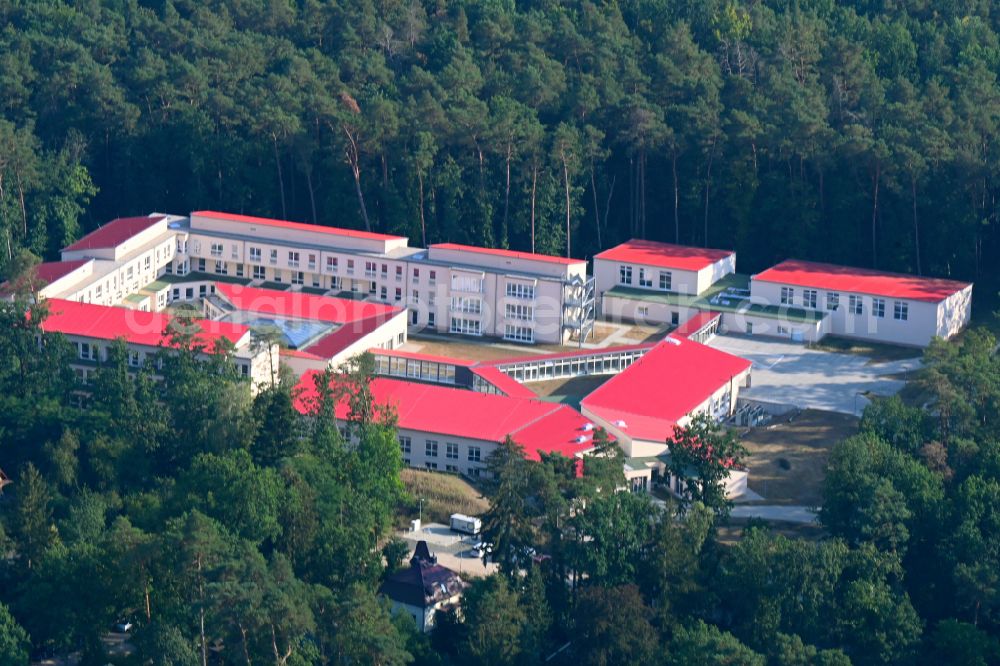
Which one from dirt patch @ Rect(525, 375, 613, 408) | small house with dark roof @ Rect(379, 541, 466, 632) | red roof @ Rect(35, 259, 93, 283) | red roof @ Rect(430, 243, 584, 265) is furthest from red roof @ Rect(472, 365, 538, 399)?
red roof @ Rect(35, 259, 93, 283)

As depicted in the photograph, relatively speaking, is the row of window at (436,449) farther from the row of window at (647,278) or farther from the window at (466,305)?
the row of window at (647,278)

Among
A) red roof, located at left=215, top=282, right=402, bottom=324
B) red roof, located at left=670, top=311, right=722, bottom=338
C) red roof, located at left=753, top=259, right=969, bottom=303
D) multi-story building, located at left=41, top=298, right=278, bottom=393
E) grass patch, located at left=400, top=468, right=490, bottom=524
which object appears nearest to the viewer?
grass patch, located at left=400, top=468, right=490, bottom=524

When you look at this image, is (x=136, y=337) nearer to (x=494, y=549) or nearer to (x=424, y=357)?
(x=424, y=357)

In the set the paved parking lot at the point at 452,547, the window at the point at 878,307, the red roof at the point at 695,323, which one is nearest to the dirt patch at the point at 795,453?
the red roof at the point at 695,323

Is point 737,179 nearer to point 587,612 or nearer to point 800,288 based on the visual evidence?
point 800,288

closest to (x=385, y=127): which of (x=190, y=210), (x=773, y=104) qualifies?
(x=190, y=210)

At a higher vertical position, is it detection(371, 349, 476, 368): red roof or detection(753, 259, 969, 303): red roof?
detection(753, 259, 969, 303): red roof

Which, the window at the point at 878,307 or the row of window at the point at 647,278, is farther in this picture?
the row of window at the point at 647,278

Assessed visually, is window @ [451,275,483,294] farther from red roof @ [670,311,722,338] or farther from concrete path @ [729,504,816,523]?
concrete path @ [729,504,816,523]
